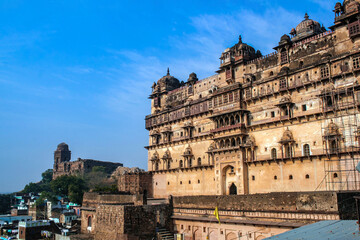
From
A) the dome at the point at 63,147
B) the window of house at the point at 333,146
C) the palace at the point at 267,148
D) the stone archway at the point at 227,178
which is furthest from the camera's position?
the dome at the point at 63,147

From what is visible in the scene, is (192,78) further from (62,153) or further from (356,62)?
(62,153)

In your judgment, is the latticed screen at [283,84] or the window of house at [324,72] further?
the latticed screen at [283,84]

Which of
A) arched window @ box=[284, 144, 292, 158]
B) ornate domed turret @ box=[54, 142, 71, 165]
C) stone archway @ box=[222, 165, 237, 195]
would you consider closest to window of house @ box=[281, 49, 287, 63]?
arched window @ box=[284, 144, 292, 158]

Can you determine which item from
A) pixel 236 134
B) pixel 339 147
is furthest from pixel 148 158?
pixel 339 147

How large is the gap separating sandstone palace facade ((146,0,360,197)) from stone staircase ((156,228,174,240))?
7.66 metres

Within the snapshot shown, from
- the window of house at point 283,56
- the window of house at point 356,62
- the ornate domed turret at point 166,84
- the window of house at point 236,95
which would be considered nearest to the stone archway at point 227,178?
the window of house at point 236,95

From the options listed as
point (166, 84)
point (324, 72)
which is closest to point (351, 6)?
point (324, 72)

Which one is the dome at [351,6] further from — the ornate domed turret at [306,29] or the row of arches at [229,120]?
the row of arches at [229,120]

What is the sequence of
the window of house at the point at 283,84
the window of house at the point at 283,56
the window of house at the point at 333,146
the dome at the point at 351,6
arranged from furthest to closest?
the window of house at the point at 283,56, the window of house at the point at 283,84, the window of house at the point at 333,146, the dome at the point at 351,6

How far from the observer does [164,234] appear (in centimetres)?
2667

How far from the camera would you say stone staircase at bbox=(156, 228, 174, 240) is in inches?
1039

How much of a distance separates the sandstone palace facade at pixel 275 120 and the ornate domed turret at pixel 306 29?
0.10 meters

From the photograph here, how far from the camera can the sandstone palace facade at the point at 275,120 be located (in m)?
25.5

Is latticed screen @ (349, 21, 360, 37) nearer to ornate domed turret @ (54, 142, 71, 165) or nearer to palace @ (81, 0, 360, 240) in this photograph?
palace @ (81, 0, 360, 240)
